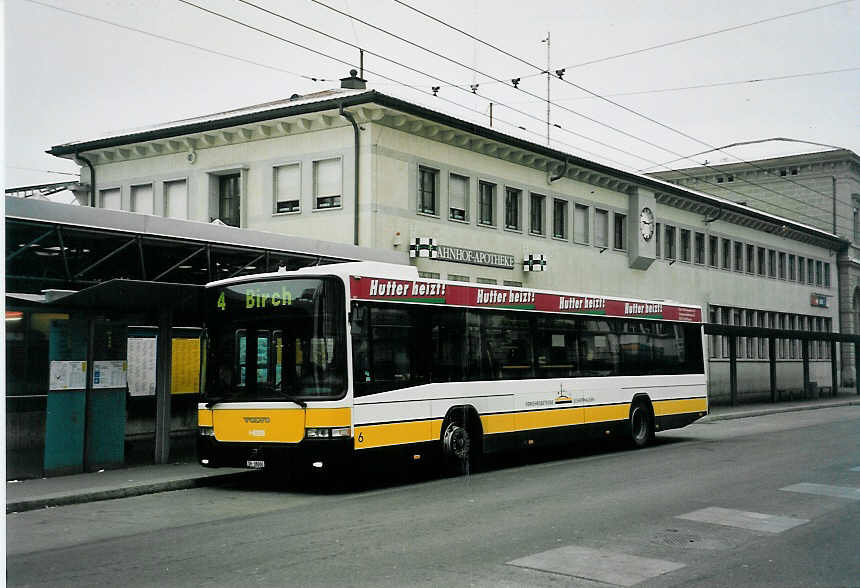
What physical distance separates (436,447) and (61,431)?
5.87m

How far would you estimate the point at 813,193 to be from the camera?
57281 millimetres

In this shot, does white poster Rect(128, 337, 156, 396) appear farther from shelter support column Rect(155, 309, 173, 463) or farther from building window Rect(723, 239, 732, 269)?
building window Rect(723, 239, 732, 269)

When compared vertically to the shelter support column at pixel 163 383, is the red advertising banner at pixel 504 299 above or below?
above

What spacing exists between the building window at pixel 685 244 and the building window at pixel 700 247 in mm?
1220

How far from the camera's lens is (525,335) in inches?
703

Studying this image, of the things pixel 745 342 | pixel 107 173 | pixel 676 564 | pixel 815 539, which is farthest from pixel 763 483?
pixel 745 342

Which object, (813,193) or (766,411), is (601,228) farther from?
(813,193)

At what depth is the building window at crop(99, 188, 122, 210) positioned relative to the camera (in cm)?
3288

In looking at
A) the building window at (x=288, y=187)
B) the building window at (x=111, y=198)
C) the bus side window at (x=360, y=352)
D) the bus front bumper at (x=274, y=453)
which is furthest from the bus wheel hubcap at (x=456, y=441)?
the building window at (x=111, y=198)

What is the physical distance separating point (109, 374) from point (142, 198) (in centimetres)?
1721

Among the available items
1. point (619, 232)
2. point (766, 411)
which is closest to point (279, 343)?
point (619, 232)

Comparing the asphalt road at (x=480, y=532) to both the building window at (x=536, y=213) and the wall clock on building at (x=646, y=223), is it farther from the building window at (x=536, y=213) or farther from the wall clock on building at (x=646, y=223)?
the wall clock on building at (x=646, y=223)

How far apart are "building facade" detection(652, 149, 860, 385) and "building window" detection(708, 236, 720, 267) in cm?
620

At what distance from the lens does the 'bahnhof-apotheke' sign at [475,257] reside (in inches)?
1139
